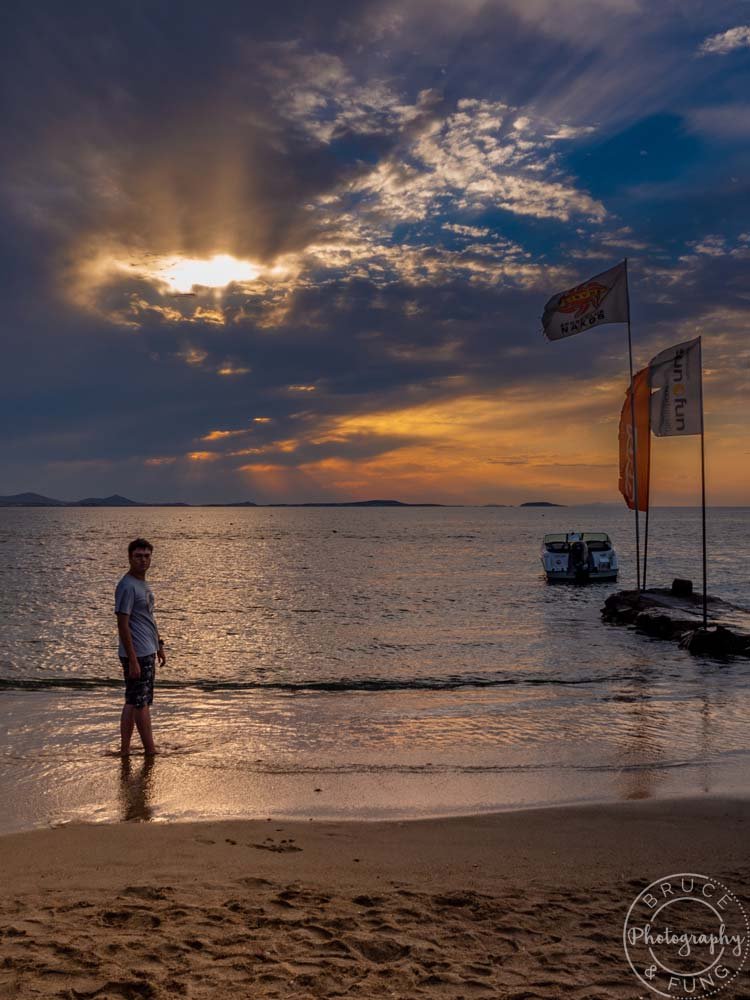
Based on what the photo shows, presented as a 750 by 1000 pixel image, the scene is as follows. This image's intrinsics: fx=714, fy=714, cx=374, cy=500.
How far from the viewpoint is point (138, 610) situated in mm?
8242

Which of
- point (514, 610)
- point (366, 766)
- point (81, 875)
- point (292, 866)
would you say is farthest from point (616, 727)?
point (514, 610)

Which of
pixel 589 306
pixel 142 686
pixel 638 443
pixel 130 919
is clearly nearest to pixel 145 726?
pixel 142 686

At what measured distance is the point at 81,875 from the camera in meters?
5.13

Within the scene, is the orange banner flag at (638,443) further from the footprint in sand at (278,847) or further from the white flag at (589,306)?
the footprint in sand at (278,847)

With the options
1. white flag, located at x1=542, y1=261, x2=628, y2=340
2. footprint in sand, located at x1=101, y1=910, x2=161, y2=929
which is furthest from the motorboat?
footprint in sand, located at x1=101, y1=910, x2=161, y2=929

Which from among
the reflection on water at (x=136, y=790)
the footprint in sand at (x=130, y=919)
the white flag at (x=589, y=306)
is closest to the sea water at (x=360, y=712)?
the reflection on water at (x=136, y=790)

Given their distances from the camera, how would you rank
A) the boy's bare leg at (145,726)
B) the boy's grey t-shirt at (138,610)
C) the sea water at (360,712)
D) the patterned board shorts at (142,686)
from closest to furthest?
the sea water at (360,712) → the boy's grey t-shirt at (138,610) → the patterned board shorts at (142,686) → the boy's bare leg at (145,726)

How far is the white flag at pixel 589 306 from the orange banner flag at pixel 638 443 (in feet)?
7.82

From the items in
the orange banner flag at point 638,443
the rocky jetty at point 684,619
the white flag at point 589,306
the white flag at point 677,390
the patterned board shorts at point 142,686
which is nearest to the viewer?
the patterned board shorts at point 142,686

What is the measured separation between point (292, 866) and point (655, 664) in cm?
1338

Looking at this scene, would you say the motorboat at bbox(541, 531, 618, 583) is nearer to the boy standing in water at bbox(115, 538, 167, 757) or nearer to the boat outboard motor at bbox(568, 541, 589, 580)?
the boat outboard motor at bbox(568, 541, 589, 580)

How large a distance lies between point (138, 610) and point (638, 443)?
56.2ft

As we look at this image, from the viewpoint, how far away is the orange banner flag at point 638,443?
20984 millimetres

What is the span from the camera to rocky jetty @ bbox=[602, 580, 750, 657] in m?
17.2
